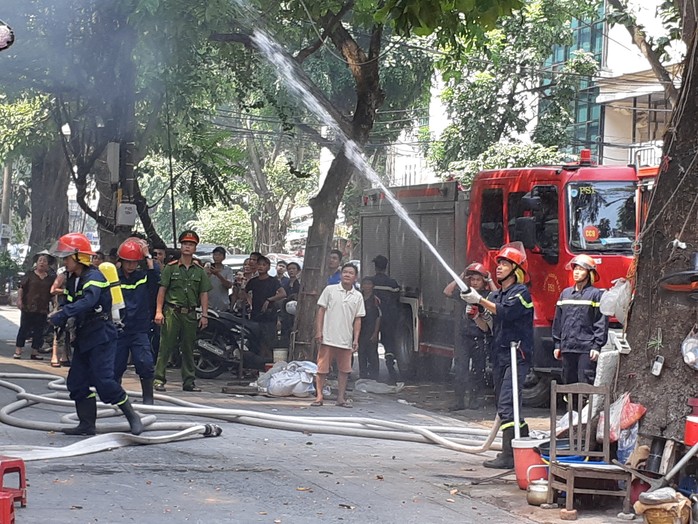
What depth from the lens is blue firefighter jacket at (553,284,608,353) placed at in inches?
444

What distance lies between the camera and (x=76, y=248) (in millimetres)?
9414

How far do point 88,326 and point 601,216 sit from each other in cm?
676

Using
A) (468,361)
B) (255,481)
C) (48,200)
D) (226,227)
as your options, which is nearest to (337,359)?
(468,361)

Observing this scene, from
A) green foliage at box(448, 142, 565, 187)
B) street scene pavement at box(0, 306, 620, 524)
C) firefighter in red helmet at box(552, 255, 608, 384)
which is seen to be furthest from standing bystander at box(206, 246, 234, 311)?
green foliage at box(448, 142, 565, 187)

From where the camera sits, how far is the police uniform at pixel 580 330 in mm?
11273

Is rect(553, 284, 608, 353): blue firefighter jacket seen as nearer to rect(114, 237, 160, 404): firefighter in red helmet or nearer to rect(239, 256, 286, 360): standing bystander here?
rect(114, 237, 160, 404): firefighter in red helmet

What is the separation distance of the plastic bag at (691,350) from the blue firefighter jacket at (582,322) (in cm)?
346

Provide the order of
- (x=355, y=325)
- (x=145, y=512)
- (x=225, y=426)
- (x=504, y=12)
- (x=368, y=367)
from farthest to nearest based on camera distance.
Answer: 1. (x=368, y=367)
2. (x=355, y=325)
3. (x=225, y=426)
4. (x=504, y=12)
5. (x=145, y=512)

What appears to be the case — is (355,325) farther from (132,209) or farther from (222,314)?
(132,209)

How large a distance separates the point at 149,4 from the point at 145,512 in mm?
8827

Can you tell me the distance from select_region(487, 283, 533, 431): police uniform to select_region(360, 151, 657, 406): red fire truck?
440 cm

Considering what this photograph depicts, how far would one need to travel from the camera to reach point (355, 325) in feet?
43.4

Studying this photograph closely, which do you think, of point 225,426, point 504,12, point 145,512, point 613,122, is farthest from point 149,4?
point 613,122

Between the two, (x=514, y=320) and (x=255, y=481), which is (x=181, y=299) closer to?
(x=514, y=320)
